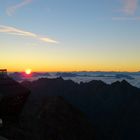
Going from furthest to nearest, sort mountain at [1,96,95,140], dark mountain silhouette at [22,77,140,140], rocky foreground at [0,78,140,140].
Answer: dark mountain silhouette at [22,77,140,140]
rocky foreground at [0,78,140,140]
mountain at [1,96,95,140]

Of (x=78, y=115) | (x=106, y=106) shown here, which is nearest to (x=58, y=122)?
(x=78, y=115)

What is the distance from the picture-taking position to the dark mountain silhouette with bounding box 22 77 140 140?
515ft

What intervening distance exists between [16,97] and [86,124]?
381 ft

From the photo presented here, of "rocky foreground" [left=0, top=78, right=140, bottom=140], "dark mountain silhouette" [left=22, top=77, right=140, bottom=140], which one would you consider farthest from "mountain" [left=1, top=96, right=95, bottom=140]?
"dark mountain silhouette" [left=22, top=77, right=140, bottom=140]

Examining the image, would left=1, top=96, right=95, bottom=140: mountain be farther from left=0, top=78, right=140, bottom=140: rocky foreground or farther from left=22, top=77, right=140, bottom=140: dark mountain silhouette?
left=22, top=77, right=140, bottom=140: dark mountain silhouette

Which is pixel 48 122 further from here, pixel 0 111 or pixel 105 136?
pixel 0 111

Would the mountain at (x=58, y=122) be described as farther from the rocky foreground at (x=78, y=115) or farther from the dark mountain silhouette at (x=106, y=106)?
the dark mountain silhouette at (x=106, y=106)

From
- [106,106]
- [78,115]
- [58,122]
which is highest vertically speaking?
[78,115]

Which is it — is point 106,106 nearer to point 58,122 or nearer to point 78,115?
point 78,115

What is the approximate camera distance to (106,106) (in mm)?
188875

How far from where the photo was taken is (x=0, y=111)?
1417 centimetres

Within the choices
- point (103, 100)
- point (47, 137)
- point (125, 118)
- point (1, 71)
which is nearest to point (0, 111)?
point (1, 71)

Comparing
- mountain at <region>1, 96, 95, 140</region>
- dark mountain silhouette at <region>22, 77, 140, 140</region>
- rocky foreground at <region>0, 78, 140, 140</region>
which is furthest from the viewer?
dark mountain silhouette at <region>22, 77, 140, 140</region>

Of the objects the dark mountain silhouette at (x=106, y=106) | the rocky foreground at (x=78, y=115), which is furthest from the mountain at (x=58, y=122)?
the dark mountain silhouette at (x=106, y=106)
